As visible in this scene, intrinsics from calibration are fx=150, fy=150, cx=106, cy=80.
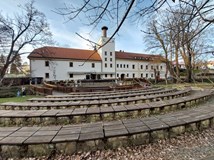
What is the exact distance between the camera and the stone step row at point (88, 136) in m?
3.15

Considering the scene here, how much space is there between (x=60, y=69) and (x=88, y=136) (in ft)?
124

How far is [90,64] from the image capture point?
140ft

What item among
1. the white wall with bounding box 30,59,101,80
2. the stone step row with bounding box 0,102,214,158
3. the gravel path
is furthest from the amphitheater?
the white wall with bounding box 30,59,101,80

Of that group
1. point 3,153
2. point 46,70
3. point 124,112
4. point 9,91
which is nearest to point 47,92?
point 9,91

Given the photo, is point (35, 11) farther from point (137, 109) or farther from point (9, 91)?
point (137, 109)

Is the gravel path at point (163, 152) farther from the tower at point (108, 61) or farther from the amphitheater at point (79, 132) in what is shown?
the tower at point (108, 61)

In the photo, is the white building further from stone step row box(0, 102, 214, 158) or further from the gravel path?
the gravel path

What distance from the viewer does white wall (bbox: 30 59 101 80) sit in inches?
1407

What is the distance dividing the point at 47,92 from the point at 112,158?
15690 mm

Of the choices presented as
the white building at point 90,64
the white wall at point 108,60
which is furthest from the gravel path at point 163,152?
the white wall at point 108,60

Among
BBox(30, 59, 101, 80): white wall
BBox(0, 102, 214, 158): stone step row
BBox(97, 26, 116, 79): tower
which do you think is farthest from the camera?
BBox(97, 26, 116, 79): tower

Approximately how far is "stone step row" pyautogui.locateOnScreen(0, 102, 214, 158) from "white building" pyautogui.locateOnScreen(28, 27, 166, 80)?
98.3 ft

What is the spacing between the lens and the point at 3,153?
124 inches

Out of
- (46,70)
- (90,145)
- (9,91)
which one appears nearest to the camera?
(90,145)
